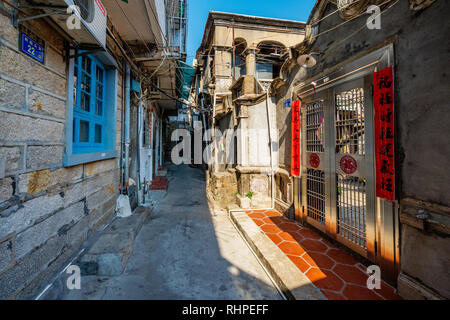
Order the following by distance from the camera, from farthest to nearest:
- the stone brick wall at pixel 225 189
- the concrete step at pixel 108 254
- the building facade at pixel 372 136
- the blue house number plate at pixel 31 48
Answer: the stone brick wall at pixel 225 189
the concrete step at pixel 108 254
the building facade at pixel 372 136
the blue house number plate at pixel 31 48

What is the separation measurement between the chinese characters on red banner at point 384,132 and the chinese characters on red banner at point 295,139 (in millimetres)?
2262

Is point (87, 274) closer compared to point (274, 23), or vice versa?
point (87, 274)

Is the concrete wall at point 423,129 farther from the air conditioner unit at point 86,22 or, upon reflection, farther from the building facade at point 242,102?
the air conditioner unit at point 86,22

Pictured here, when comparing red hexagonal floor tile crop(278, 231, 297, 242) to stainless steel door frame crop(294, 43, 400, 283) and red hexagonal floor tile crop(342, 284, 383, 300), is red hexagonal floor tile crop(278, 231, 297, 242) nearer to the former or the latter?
stainless steel door frame crop(294, 43, 400, 283)

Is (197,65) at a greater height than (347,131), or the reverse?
(197,65)

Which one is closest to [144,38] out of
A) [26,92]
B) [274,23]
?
[26,92]

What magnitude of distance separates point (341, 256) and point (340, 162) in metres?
1.95

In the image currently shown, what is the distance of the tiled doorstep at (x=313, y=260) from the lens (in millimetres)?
2941

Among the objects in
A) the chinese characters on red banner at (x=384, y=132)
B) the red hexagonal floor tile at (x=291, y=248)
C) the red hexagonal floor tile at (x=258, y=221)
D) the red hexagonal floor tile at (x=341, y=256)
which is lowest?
the red hexagonal floor tile at (x=341, y=256)

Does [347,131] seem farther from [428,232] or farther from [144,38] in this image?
[144,38]

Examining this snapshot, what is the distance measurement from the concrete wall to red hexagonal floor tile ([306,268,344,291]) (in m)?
0.84

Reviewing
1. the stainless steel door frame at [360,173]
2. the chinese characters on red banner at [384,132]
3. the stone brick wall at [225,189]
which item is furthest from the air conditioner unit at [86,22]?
the stone brick wall at [225,189]

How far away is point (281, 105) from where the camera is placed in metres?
6.41
